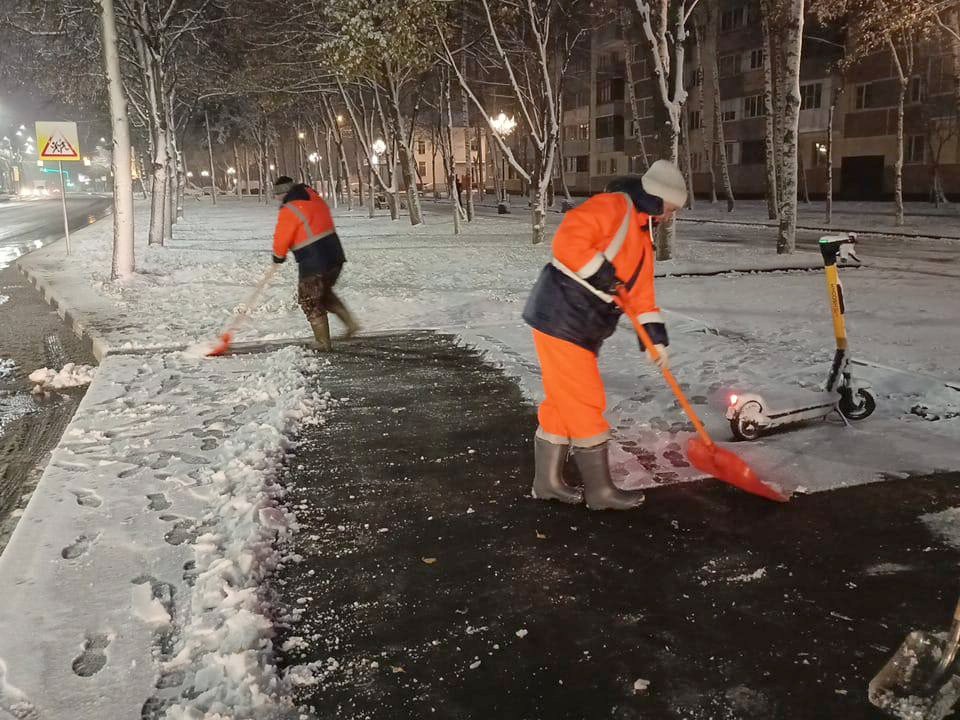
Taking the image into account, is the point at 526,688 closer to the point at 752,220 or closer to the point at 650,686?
the point at 650,686

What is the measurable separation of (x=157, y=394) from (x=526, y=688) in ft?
14.5

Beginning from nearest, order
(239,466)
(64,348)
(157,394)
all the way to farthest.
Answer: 1. (239,466)
2. (157,394)
3. (64,348)

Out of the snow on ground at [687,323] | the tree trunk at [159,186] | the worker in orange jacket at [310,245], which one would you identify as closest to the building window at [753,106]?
the snow on ground at [687,323]

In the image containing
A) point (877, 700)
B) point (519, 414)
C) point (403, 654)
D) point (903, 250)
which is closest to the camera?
point (877, 700)

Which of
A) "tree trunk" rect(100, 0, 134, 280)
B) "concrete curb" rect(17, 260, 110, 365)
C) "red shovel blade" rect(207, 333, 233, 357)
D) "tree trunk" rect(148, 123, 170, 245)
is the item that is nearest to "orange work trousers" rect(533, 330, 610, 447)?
"red shovel blade" rect(207, 333, 233, 357)

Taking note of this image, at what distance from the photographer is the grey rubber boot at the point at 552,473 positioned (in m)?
3.89

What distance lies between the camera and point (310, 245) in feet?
23.7

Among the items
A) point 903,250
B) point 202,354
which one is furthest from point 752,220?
point 202,354

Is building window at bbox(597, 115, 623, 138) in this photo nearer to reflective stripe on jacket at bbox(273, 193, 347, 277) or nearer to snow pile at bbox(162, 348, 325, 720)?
reflective stripe on jacket at bbox(273, 193, 347, 277)

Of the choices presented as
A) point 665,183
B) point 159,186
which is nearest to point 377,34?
point 159,186

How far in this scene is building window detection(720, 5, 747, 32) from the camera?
140 feet

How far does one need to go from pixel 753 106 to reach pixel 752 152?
246 cm

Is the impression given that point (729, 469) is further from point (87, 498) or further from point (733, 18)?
point (733, 18)

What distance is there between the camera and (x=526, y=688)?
8.34ft
